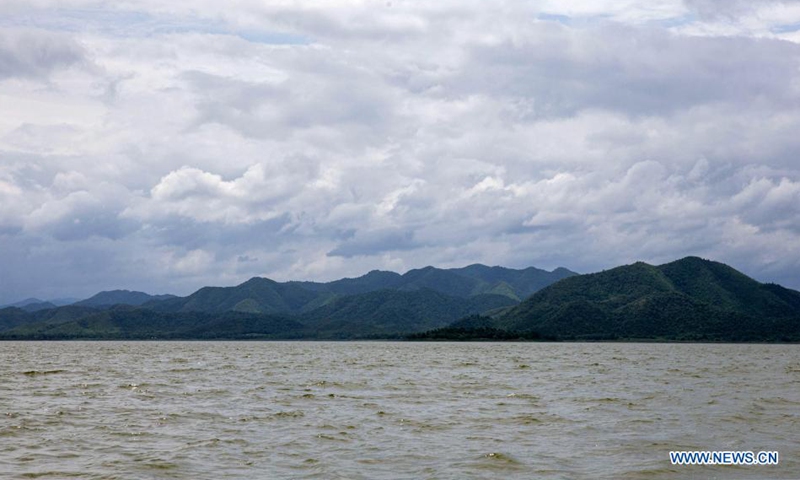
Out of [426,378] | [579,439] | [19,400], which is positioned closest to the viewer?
[579,439]

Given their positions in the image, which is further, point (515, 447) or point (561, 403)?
point (561, 403)

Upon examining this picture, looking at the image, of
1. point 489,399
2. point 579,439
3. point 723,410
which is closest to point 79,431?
point 579,439

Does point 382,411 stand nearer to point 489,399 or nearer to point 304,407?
point 304,407

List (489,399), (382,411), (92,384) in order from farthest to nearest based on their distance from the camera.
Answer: (92,384) < (489,399) < (382,411)

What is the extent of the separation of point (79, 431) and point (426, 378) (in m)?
50.9

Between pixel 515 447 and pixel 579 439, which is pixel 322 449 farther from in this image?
pixel 579 439

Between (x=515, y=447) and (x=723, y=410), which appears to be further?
(x=723, y=410)

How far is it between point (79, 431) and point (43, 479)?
12843mm

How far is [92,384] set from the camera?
77500mm

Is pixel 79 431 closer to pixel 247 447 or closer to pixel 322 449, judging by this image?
pixel 247 447

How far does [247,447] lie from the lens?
39094mm

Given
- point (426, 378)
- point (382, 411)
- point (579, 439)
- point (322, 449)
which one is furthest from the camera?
point (426, 378)

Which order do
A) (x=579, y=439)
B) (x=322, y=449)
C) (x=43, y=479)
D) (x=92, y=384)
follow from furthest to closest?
(x=92, y=384) < (x=579, y=439) < (x=322, y=449) < (x=43, y=479)

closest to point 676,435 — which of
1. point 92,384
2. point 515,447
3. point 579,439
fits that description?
point 579,439
